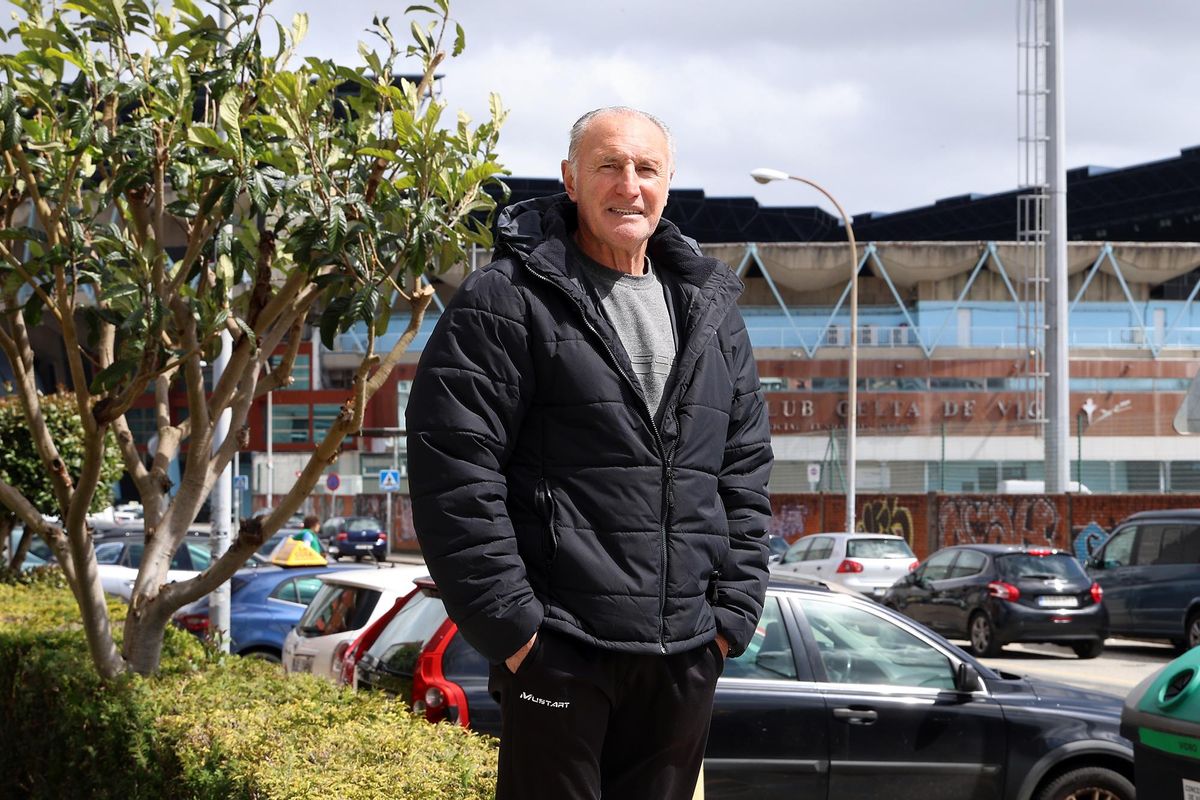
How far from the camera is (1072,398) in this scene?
55.4 metres

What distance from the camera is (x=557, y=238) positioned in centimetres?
319

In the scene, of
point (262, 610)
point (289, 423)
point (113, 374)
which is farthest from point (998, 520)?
point (289, 423)

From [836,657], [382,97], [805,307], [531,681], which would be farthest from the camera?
[805,307]

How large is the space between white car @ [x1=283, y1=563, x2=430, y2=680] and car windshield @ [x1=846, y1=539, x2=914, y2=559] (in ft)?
49.4

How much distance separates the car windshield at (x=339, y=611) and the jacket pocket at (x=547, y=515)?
8.68m

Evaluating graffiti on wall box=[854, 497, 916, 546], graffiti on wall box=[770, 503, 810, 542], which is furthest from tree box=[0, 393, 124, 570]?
graffiti on wall box=[770, 503, 810, 542]

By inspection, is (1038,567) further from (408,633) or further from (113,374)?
(113,374)

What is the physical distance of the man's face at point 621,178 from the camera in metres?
3.17

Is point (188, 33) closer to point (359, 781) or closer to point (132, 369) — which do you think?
point (132, 369)

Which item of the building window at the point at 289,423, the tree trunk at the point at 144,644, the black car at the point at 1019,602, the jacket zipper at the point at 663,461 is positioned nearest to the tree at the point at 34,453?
the tree trunk at the point at 144,644

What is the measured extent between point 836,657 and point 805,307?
185 ft

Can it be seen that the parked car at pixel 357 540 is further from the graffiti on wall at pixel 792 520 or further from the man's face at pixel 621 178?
the man's face at pixel 621 178

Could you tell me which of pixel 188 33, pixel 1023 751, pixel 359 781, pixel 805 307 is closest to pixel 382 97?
pixel 188 33

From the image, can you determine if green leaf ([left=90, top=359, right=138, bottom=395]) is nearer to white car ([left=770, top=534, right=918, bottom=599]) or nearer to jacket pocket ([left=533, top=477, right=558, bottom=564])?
jacket pocket ([left=533, top=477, right=558, bottom=564])
